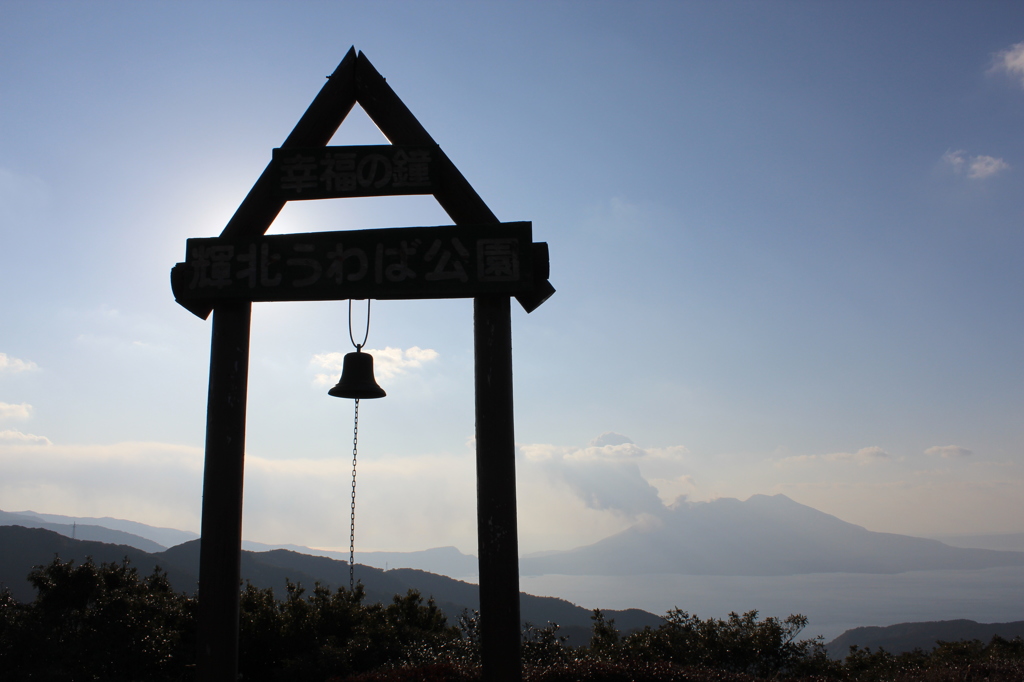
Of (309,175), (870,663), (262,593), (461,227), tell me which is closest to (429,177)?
(461,227)

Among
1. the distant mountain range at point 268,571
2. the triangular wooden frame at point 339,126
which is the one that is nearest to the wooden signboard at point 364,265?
the triangular wooden frame at point 339,126

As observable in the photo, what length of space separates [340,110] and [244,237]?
1.31m

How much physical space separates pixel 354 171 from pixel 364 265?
816mm

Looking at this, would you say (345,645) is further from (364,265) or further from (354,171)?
(354,171)

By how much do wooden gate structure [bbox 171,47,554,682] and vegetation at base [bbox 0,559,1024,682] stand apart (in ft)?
15.1

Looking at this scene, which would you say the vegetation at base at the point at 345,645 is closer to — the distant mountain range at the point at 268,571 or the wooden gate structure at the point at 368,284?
the wooden gate structure at the point at 368,284

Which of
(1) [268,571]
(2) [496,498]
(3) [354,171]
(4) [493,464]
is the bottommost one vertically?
(1) [268,571]

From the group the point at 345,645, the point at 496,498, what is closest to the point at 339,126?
the point at 496,498

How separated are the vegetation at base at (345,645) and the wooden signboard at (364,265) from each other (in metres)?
5.64

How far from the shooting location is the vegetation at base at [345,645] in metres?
9.62

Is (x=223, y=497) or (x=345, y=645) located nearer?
(x=223, y=497)

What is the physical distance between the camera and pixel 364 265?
4723 millimetres

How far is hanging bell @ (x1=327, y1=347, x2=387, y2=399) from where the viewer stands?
567 centimetres

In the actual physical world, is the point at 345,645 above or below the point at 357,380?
below
